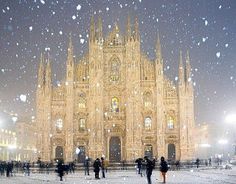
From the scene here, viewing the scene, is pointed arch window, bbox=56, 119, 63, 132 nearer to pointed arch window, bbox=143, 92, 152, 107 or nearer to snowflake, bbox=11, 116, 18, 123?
pointed arch window, bbox=143, 92, 152, 107

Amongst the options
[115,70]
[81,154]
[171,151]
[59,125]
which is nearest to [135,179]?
[81,154]

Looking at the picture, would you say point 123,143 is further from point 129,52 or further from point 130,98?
point 129,52

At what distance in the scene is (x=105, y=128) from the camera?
64.6 meters

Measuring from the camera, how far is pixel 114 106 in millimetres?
65250

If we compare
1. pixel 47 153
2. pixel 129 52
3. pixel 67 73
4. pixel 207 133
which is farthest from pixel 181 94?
pixel 207 133

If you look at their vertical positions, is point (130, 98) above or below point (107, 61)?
below

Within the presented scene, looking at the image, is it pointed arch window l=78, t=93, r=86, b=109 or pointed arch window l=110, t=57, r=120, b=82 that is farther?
pointed arch window l=110, t=57, r=120, b=82

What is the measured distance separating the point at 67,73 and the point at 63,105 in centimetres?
466

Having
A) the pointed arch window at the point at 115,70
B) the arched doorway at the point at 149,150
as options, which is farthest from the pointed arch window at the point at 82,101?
the arched doorway at the point at 149,150

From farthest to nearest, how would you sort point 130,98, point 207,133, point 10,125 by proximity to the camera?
point 207,133
point 10,125
point 130,98

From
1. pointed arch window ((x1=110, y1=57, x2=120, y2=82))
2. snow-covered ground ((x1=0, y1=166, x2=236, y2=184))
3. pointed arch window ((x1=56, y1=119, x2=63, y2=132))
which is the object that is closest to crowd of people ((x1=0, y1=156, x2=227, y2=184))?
snow-covered ground ((x1=0, y1=166, x2=236, y2=184))

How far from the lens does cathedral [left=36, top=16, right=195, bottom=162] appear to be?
208ft

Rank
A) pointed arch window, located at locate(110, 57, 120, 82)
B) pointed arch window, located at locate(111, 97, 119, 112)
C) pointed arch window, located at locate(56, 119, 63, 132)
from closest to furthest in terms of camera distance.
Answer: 1. pointed arch window, located at locate(56, 119, 63, 132)
2. pointed arch window, located at locate(111, 97, 119, 112)
3. pointed arch window, located at locate(110, 57, 120, 82)

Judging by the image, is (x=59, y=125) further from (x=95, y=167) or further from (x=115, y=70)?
(x=95, y=167)
